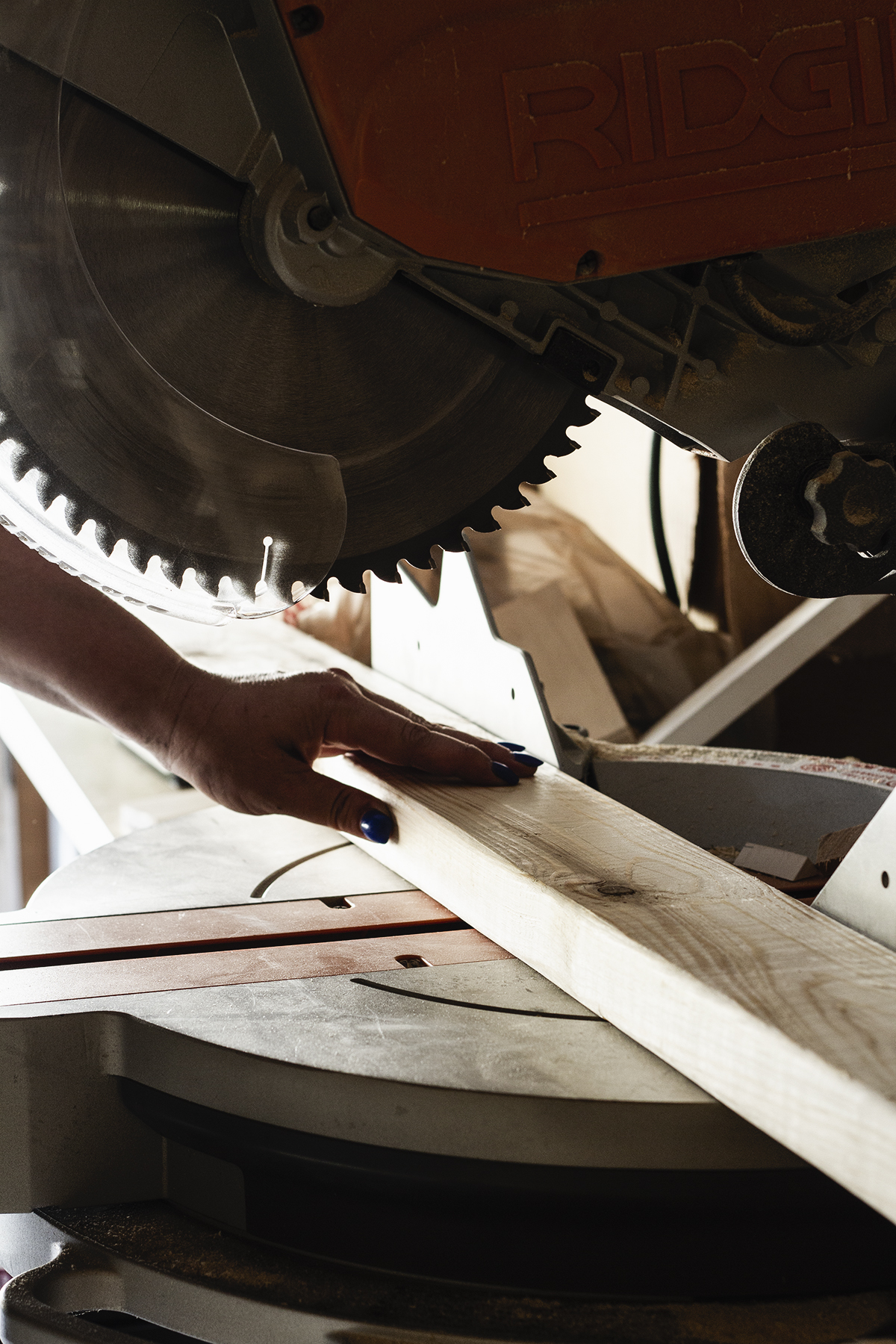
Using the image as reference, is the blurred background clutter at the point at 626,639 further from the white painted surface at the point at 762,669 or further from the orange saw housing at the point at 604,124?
the orange saw housing at the point at 604,124

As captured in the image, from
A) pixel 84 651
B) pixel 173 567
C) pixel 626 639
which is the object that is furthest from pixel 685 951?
pixel 626 639

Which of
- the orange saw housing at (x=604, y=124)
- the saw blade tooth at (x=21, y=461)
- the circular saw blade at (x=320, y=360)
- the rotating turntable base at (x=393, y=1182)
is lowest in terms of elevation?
the rotating turntable base at (x=393, y=1182)

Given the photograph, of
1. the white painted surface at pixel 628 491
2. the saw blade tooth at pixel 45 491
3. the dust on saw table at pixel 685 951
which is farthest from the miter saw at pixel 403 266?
the white painted surface at pixel 628 491

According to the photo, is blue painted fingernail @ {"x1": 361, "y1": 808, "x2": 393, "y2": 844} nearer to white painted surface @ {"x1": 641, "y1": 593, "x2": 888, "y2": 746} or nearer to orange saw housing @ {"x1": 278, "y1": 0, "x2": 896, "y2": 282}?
orange saw housing @ {"x1": 278, "y1": 0, "x2": 896, "y2": 282}

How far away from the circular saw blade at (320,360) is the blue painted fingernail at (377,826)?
1.18ft

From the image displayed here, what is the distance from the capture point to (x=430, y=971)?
1.09m

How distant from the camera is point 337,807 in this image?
1.34m

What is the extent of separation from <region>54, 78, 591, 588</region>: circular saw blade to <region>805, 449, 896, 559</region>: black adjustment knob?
0.20 m

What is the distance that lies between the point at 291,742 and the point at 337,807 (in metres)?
0.10

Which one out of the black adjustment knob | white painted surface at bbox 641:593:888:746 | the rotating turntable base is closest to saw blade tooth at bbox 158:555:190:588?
the rotating turntable base

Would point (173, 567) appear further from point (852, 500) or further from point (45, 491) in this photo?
point (852, 500)

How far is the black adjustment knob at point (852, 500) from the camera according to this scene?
93 cm

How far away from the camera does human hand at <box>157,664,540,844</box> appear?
1.36m

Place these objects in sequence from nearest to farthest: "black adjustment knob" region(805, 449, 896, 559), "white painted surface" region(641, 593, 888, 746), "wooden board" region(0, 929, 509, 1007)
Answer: "black adjustment knob" region(805, 449, 896, 559)
"wooden board" region(0, 929, 509, 1007)
"white painted surface" region(641, 593, 888, 746)
